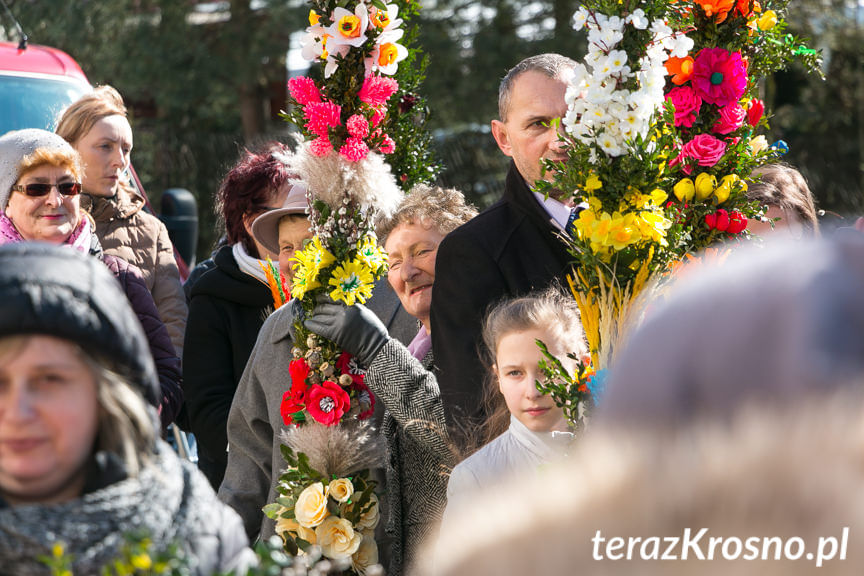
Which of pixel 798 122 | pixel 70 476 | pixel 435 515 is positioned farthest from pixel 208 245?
pixel 70 476

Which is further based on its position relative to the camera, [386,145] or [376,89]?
[386,145]

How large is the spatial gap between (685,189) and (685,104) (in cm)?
27

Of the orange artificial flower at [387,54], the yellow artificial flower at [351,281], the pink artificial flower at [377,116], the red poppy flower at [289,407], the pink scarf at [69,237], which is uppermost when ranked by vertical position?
the orange artificial flower at [387,54]

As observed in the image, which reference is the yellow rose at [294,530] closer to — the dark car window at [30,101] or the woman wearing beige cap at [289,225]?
the woman wearing beige cap at [289,225]

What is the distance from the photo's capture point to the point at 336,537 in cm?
329

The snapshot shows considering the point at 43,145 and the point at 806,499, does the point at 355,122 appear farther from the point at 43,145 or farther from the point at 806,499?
the point at 806,499

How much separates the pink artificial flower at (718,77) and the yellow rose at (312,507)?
1683mm

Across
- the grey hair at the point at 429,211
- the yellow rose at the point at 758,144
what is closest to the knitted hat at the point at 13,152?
the grey hair at the point at 429,211

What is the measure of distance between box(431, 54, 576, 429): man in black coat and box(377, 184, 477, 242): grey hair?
429 mm

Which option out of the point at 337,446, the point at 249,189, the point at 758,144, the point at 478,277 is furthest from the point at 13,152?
the point at 758,144

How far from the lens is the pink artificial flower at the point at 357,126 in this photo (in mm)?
3391

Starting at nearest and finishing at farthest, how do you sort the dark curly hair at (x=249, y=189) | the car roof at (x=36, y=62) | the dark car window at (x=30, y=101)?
the dark curly hair at (x=249, y=189) < the dark car window at (x=30, y=101) < the car roof at (x=36, y=62)

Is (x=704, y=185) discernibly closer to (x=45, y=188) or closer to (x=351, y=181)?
(x=351, y=181)

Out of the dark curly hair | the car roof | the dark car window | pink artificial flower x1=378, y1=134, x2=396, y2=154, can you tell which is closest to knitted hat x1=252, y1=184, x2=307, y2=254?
the dark curly hair
